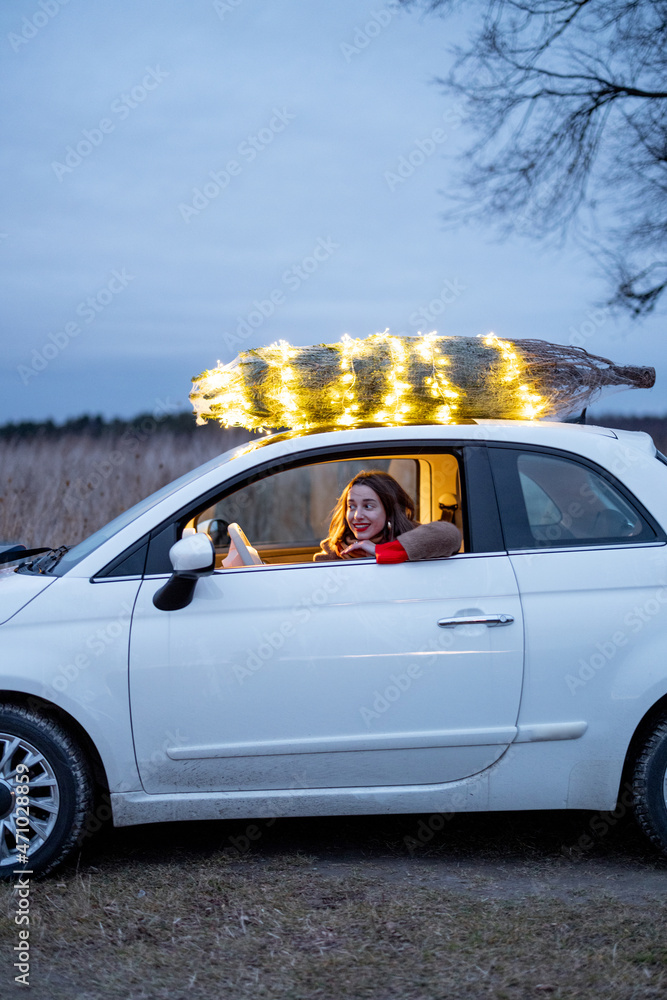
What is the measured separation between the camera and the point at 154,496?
384 centimetres

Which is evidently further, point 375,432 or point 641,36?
point 641,36

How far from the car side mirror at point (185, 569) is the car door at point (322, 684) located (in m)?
0.05

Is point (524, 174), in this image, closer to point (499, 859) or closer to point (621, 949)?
point (499, 859)

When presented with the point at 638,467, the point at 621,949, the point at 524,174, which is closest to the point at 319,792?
the point at 621,949

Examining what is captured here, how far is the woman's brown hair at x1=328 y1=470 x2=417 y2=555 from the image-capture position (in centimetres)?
421

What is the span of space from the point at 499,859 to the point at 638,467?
171 centimetres

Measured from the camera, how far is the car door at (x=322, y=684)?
3512 mm

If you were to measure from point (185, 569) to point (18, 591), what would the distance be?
2.44 feet

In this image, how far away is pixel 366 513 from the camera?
4.18m

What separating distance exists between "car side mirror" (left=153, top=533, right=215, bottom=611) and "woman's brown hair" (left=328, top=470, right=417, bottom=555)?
0.91 m

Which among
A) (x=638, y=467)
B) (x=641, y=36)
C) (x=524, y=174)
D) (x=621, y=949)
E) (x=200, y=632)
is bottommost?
(x=621, y=949)

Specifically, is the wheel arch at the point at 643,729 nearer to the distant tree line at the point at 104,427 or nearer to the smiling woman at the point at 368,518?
the smiling woman at the point at 368,518

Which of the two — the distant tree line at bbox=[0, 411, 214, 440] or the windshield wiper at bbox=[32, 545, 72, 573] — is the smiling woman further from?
the distant tree line at bbox=[0, 411, 214, 440]

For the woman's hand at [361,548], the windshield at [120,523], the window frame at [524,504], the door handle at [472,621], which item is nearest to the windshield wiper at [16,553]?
the windshield at [120,523]
